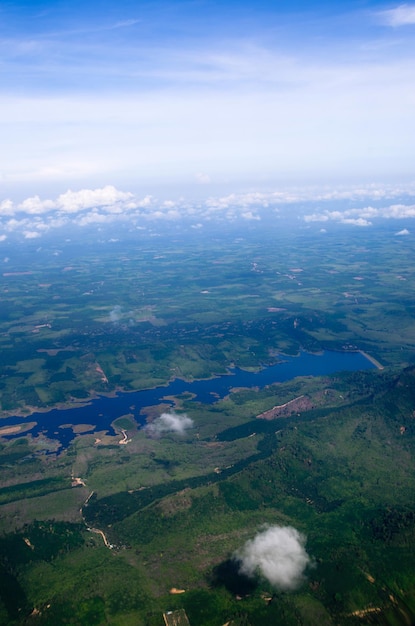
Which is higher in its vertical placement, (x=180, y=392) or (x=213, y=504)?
(x=213, y=504)

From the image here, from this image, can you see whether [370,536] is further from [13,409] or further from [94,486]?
[13,409]

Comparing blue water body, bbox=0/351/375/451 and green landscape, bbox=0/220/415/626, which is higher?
green landscape, bbox=0/220/415/626

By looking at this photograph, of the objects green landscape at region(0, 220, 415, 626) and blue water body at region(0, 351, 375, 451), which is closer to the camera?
green landscape at region(0, 220, 415, 626)

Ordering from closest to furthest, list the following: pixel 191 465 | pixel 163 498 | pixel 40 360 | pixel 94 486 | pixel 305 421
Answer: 1. pixel 163 498
2. pixel 94 486
3. pixel 191 465
4. pixel 305 421
5. pixel 40 360

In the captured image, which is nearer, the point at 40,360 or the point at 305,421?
the point at 305,421

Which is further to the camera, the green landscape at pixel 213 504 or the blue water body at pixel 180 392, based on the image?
the blue water body at pixel 180 392

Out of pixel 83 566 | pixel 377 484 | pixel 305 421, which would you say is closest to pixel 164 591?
pixel 83 566

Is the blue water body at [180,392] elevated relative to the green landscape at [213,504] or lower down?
lower down

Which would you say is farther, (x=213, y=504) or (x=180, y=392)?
(x=180, y=392)
